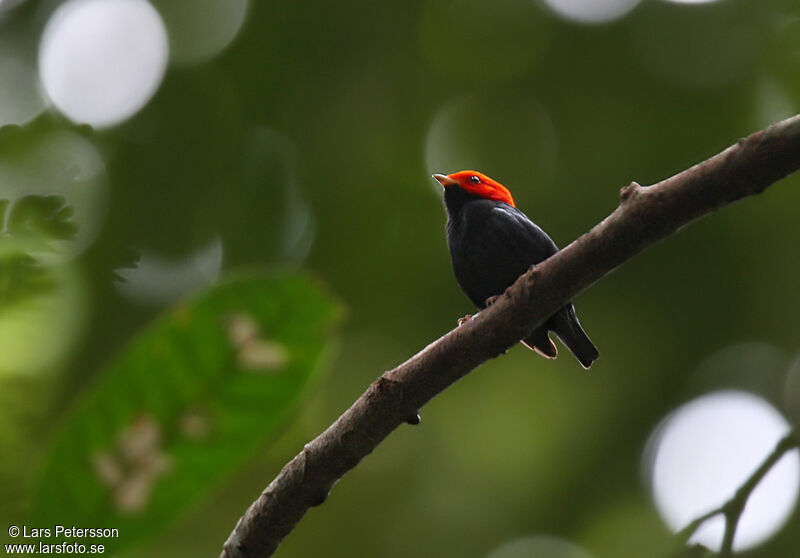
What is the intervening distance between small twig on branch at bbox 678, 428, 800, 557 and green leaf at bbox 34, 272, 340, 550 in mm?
1021

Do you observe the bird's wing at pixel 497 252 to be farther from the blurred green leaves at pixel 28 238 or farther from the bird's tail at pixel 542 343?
the blurred green leaves at pixel 28 238

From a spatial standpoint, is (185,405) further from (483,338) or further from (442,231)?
(442,231)

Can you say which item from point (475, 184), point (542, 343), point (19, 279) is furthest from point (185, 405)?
point (475, 184)

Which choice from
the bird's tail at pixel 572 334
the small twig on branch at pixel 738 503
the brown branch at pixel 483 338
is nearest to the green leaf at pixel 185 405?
the brown branch at pixel 483 338

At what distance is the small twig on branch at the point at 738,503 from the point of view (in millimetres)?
1958

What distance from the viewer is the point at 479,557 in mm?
6711

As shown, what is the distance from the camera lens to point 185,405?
2090 mm

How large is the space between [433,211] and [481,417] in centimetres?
193

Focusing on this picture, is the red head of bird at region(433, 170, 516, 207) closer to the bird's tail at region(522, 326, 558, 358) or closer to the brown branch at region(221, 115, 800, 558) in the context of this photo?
the bird's tail at region(522, 326, 558, 358)

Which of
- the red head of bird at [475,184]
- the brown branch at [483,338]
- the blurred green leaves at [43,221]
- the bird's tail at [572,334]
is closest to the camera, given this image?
the blurred green leaves at [43,221]

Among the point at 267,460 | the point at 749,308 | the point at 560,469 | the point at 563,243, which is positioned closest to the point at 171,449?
the point at 267,460

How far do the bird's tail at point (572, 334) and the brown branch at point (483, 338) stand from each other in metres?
1.74

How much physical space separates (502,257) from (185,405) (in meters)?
2.64

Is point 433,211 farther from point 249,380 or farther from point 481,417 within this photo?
point 249,380
